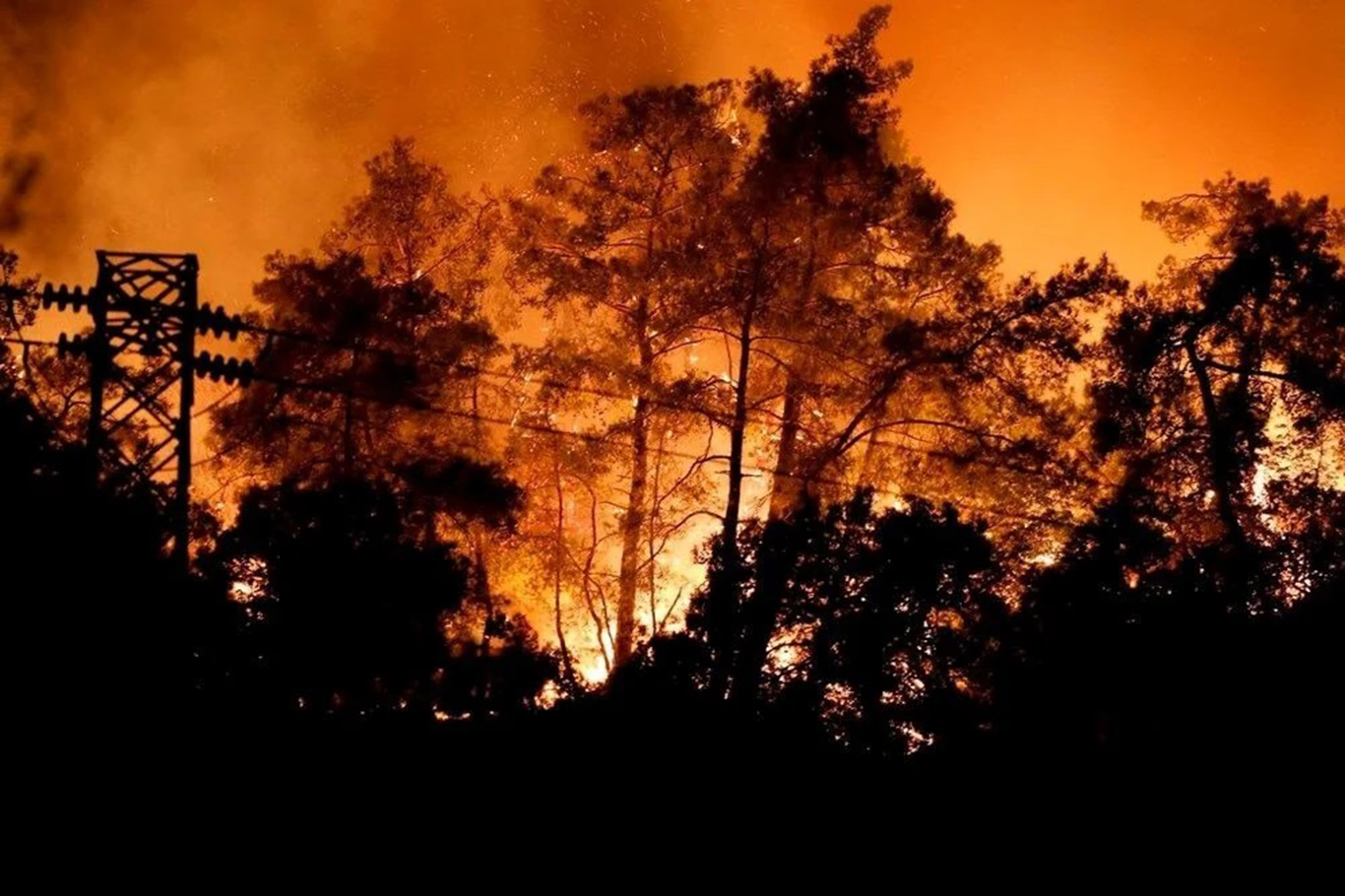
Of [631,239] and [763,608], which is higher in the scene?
[631,239]

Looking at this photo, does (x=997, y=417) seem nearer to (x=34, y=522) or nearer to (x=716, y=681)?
(x=716, y=681)

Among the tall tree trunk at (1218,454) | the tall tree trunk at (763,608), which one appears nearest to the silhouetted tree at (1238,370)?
the tall tree trunk at (1218,454)

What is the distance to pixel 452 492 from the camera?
1630cm

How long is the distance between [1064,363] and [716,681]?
803 cm

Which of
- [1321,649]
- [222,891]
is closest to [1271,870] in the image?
[1321,649]

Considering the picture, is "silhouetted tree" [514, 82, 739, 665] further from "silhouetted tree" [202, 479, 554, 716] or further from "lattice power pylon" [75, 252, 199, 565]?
"lattice power pylon" [75, 252, 199, 565]

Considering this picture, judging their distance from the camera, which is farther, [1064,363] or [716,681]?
[1064,363]

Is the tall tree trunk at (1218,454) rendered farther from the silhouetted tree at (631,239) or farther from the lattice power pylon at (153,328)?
the lattice power pylon at (153,328)

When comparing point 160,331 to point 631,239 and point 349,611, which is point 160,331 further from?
point 631,239

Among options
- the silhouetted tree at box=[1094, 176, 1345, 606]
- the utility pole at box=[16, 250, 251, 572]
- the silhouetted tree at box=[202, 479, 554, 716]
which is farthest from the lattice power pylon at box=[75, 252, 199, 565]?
the silhouetted tree at box=[1094, 176, 1345, 606]

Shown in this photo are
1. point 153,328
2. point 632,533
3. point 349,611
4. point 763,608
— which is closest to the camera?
point 153,328

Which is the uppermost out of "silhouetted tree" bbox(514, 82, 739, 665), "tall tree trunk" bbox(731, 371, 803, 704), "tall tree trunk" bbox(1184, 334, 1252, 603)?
"silhouetted tree" bbox(514, 82, 739, 665)

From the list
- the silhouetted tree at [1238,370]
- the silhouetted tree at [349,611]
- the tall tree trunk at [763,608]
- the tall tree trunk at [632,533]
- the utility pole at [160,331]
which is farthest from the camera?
the tall tree trunk at [632,533]

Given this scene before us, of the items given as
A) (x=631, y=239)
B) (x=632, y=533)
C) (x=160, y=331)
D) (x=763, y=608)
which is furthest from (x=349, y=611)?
(x=631, y=239)
